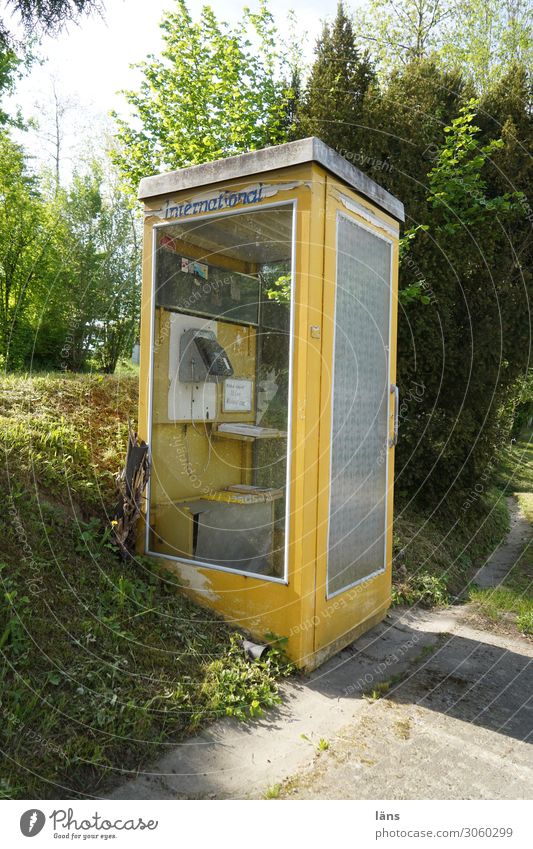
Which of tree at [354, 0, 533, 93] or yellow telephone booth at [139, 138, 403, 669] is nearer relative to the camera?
yellow telephone booth at [139, 138, 403, 669]

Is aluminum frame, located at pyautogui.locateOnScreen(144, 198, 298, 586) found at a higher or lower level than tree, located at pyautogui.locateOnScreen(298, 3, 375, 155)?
lower

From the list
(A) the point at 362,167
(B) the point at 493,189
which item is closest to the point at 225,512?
(A) the point at 362,167

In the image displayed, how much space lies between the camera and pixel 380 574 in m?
5.16

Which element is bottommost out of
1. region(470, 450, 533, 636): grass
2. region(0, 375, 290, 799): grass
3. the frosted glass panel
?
region(470, 450, 533, 636): grass

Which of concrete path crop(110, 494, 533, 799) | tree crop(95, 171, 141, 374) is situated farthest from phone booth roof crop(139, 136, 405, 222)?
tree crop(95, 171, 141, 374)

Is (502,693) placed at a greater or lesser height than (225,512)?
lesser

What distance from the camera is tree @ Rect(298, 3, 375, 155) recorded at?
7.85m

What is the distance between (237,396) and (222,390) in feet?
0.70

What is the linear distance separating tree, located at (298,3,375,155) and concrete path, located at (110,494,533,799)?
6266 millimetres

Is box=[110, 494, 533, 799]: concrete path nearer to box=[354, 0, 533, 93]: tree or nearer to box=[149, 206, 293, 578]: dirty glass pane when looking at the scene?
box=[149, 206, 293, 578]: dirty glass pane

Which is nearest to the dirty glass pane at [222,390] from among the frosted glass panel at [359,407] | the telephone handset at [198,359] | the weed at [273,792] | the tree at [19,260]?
the telephone handset at [198,359]

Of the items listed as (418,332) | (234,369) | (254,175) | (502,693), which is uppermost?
(254,175)
